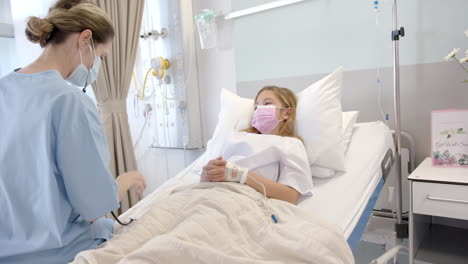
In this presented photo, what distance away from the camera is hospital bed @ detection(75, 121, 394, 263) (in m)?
1.24

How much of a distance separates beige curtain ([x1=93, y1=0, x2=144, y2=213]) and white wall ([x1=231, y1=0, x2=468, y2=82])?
2.69 ft

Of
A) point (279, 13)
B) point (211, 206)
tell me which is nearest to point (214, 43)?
point (279, 13)

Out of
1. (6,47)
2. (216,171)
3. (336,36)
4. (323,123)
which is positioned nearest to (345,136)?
(323,123)

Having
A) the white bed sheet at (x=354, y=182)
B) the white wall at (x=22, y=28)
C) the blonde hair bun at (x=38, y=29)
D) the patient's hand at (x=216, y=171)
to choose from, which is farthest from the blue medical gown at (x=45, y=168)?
the white wall at (x=22, y=28)

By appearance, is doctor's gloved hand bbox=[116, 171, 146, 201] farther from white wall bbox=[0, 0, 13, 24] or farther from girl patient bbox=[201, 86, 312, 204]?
white wall bbox=[0, 0, 13, 24]

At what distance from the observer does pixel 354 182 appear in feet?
4.77

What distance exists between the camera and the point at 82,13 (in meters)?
1.05

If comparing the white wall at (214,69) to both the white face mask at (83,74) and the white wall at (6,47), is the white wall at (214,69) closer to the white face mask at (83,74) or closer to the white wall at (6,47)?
the white face mask at (83,74)

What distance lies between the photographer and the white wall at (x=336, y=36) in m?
1.69

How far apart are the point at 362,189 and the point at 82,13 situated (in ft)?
4.26

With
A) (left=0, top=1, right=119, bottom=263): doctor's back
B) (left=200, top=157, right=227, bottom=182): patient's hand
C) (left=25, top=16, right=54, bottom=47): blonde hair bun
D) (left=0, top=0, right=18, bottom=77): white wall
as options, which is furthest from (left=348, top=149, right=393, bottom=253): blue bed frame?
(left=0, top=0, right=18, bottom=77): white wall

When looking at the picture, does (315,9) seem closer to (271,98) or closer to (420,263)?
(271,98)

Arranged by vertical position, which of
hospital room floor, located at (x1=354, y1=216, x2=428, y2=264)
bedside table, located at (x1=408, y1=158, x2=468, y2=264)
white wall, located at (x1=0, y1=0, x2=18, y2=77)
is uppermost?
white wall, located at (x1=0, y1=0, x2=18, y2=77)

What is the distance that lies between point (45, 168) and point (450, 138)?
1.68 meters
